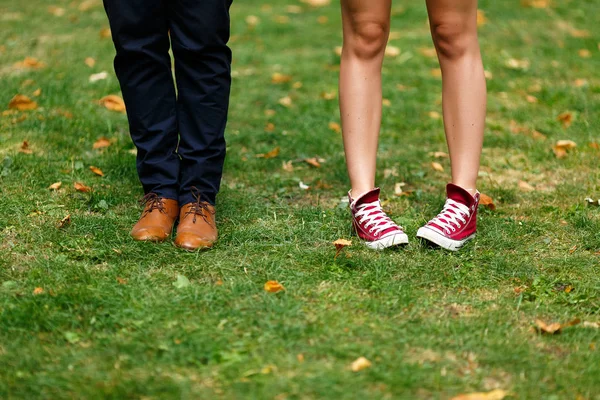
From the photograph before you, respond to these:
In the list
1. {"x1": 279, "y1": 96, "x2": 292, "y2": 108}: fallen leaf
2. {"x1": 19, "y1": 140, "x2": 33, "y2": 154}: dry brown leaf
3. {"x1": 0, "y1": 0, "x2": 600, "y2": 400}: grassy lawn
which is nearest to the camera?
{"x1": 0, "y1": 0, "x2": 600, "y2": 400}: grassy lawn

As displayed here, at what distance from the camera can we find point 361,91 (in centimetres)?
290

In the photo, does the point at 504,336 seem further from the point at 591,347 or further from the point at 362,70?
the point at 362,70

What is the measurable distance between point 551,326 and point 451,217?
695 millimetres

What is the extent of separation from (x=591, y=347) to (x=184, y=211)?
148 centimetres

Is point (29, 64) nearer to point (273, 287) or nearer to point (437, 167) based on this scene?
point (437, 167)

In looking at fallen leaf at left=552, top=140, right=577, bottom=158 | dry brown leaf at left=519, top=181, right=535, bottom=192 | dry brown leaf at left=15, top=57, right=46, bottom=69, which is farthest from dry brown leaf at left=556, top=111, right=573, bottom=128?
dry brown leaf at left=15, top=57, right=46, bottom=69

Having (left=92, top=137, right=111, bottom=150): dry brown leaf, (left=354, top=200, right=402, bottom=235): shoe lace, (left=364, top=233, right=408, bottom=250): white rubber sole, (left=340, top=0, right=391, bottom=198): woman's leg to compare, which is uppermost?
(left=340, top=0, right=391, bottom=198): woman's leg

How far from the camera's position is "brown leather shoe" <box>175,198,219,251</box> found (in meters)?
2.70

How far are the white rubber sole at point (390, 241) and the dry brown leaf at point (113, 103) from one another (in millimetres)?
2158

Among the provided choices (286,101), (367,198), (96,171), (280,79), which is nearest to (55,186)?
(96,171)

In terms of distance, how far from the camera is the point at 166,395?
6.08ft

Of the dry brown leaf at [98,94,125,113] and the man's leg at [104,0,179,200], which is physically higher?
the man's leg at [104,0,179,200]

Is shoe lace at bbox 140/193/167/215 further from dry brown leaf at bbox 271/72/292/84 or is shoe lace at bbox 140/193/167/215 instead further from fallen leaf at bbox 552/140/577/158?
dry brown leaf at bbox 271/72/292/84

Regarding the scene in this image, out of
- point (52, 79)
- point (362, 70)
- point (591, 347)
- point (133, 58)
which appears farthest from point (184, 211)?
point (52, 79)
